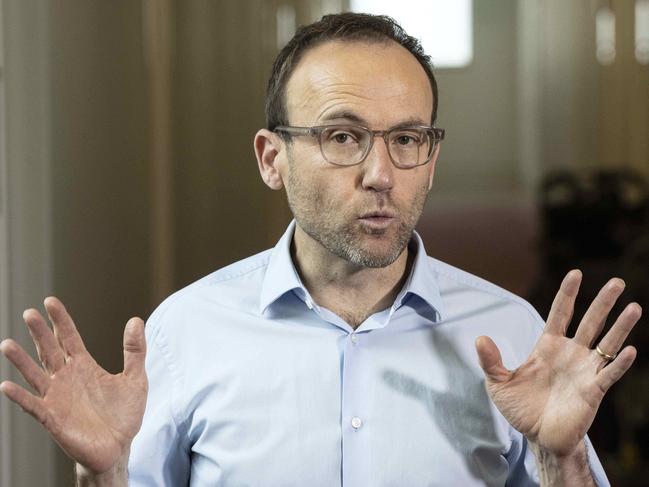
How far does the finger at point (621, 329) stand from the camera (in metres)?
1.38

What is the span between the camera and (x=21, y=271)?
2.37m

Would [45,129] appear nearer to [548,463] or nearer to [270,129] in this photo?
[270,129]

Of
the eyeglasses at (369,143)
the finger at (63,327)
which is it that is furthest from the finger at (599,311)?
the finger at (63,327)

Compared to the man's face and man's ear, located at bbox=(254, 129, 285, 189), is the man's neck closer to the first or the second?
the man's face

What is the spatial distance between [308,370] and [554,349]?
368 millimetres

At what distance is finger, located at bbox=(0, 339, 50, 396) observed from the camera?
1276mm

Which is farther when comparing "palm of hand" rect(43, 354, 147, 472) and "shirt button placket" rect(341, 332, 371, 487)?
"shirt button placket" rect(341, 332, 371, 487)

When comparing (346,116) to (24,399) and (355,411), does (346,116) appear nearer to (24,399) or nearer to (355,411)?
(355,411)

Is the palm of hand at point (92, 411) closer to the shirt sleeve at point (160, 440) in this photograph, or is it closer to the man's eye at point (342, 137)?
the shirt sleeve at point (160, 440)

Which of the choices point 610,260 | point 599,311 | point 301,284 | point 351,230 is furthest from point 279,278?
point 610,260

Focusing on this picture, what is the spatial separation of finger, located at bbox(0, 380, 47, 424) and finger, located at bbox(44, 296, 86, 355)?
9 centimetres

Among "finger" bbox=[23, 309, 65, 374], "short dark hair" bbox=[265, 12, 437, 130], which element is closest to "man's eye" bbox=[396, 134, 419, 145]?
"short dark hair" bbox=[265, 12, 437, 130]

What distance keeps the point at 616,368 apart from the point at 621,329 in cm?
5

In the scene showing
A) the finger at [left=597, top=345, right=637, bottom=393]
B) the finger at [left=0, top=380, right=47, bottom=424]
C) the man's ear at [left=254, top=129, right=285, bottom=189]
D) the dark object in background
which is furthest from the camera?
the dark object in background
